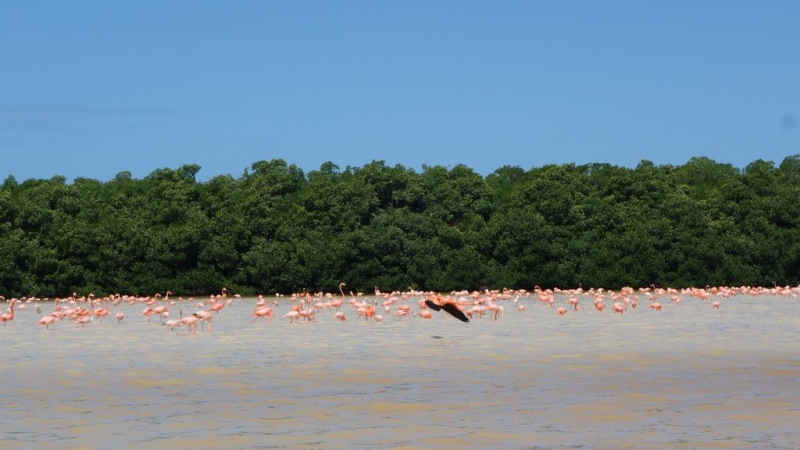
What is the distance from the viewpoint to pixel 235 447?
13.0 metres

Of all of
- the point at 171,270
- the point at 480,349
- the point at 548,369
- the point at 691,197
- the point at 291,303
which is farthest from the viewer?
the point at 691,197

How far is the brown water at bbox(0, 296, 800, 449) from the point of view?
13.8 m

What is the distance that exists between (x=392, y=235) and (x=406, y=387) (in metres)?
48.8

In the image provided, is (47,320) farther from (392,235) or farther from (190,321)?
(392,235)

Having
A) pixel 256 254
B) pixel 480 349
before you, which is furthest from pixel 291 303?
pixel 480 349

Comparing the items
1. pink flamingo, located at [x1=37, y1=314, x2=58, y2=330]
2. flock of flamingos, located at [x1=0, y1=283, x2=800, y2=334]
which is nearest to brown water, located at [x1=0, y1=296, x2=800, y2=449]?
pink flamingo, located at [x1=37, y1=314, x2=58, y2=330]

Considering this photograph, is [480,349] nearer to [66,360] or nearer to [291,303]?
[66,360]

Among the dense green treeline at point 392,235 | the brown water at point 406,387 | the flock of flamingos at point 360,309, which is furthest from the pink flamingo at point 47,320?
the dense green treeline at point 392,235

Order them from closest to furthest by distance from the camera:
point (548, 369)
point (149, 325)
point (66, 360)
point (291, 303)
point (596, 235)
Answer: point (548, 369), point (66, 360), point (149, 325), point (291, 303), point (596, 235)

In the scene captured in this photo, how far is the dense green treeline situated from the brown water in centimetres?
3243

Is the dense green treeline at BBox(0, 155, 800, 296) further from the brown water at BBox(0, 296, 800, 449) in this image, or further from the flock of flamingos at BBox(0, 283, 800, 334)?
the brown water at BBox(0, 296, 800, 449)

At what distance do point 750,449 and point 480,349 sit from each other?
13575 mm

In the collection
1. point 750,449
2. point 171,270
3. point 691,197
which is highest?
point 691,197

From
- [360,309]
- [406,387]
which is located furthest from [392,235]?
[406,387]
